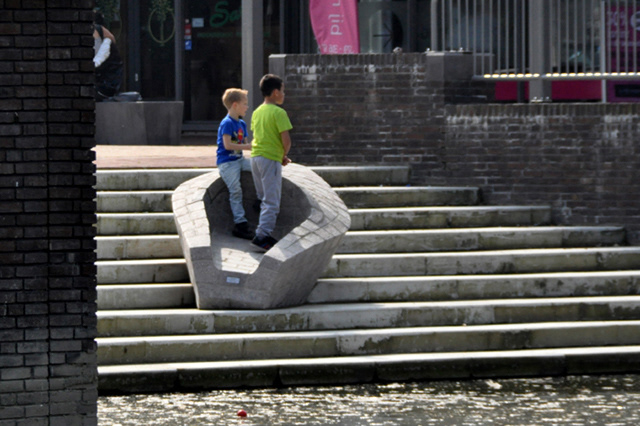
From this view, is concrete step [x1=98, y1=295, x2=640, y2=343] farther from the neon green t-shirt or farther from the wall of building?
the wall of building

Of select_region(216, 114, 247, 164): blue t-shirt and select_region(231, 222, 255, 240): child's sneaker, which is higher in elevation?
select_region(216, 114, 247, 164): blue t-shirt

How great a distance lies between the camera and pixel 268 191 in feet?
35.9

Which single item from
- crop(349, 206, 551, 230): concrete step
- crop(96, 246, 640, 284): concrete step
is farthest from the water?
crop(349, 206, 551, 230): concrete step

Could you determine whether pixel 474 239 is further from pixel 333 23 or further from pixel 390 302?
pixel 333 23

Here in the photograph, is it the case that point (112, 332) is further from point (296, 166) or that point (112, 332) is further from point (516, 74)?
point (516, 74)

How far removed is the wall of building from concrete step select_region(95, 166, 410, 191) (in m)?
0.31

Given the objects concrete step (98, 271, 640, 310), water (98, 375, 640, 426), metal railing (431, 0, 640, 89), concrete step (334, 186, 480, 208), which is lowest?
water (98, 375, 640, 426)

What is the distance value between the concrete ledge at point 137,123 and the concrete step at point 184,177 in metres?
4.15

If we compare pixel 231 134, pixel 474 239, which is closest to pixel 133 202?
pixel 231 134

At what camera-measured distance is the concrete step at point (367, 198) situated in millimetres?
12195

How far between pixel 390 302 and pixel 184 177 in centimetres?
267

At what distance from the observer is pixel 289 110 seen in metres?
13.9

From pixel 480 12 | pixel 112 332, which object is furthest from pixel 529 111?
pixel 112 332

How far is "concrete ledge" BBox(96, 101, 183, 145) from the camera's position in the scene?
55.2ft
